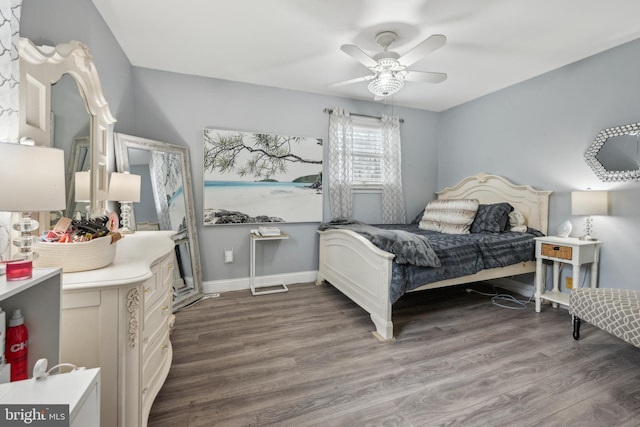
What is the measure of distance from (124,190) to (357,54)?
2.07m

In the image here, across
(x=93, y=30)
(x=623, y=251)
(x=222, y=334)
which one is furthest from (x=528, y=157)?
(x=93, y=30)

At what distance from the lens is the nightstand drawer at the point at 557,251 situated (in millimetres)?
2545

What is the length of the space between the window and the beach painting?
56 centimetres

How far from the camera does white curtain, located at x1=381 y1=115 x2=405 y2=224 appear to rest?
3926 millimetres

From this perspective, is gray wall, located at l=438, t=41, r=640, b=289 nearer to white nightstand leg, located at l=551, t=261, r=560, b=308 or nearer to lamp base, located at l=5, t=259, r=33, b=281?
white nightstand leg, located at l=551, t=261, r=560, b=308

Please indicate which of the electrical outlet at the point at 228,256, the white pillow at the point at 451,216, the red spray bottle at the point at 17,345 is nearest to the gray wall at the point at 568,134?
the white pillow at the point at 451,216

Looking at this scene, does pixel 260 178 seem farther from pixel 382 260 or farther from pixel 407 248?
pixel 407 248

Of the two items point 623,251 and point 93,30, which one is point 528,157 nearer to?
point 623,251

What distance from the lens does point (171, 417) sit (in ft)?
4.66

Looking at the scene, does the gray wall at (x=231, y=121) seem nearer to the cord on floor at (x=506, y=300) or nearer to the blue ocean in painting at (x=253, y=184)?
the blue ocean in painting at (x=253, y=184)

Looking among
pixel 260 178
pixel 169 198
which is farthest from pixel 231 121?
pixel 169 198

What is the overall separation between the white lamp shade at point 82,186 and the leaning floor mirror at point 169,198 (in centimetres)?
80

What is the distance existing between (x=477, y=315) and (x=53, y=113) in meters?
3.47

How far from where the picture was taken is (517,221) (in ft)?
10.4
